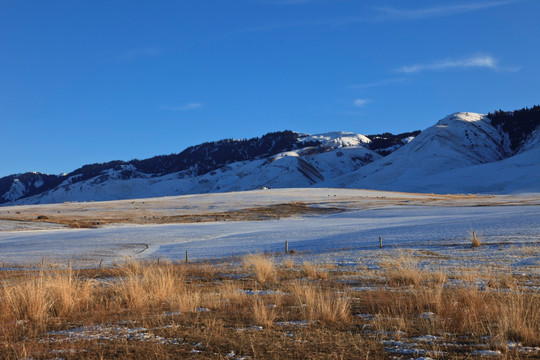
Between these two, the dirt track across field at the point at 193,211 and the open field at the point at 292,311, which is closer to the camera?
the open field at the point at 292,311

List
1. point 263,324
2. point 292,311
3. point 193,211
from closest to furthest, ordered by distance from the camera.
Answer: point 263,324 → point 292,311 → point 193,211

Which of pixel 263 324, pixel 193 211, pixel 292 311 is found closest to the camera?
pixel 263 324

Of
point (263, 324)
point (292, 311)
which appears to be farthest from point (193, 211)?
point (263, 324)

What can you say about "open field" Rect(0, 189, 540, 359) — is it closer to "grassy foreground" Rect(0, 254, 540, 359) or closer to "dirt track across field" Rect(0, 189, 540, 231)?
"grassy foreground" Rect(0, 254, 540, 359)

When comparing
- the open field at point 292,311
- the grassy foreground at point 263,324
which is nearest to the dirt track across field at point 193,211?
the open field at point 292,311

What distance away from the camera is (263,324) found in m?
7.46

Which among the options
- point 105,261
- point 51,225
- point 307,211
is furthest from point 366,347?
point 307,211

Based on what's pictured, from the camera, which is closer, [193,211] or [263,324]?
[263,324]

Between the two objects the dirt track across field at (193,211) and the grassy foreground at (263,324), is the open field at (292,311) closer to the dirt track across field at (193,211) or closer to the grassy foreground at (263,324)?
the grassy foreground at (263,324)

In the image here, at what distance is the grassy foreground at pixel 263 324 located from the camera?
595cm

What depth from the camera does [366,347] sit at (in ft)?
20.0

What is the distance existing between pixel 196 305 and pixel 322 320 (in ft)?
8.31

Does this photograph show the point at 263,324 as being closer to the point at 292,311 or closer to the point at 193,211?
the point at 292,311

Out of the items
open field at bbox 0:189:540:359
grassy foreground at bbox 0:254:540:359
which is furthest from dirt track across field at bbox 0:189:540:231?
grassy foreground at bbox 0:254:540:359
